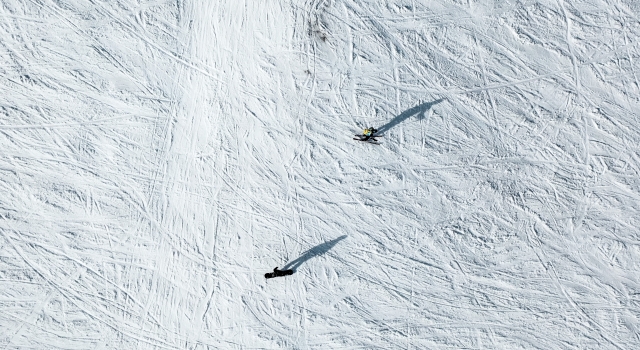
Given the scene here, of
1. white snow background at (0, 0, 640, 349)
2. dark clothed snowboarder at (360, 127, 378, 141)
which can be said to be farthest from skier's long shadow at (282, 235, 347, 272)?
dark clothed snowboarder at (360, 127, 378, 141)

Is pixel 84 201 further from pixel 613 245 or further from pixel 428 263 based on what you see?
pixel 613 245

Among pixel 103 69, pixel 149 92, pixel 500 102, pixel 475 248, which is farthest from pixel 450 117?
pixel 103 69

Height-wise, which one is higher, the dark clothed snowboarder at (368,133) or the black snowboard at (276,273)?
the dark clothed snowboarder at (368,133)

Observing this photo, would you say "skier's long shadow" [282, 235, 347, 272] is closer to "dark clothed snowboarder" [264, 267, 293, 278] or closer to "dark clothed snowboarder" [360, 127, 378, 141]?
"dark clothed snowboarder" [264, 267, 293, 278]

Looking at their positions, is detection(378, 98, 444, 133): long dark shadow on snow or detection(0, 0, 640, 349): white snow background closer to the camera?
detection(0, 0, 640, 349): white snow background

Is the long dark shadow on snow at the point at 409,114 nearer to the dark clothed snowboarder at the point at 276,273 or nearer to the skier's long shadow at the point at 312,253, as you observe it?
the skier's long shadow at the point at 312,253

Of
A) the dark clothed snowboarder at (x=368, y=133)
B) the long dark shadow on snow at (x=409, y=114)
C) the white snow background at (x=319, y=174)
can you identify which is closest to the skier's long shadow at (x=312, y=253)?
the white snow background at (x=319, y=174)
